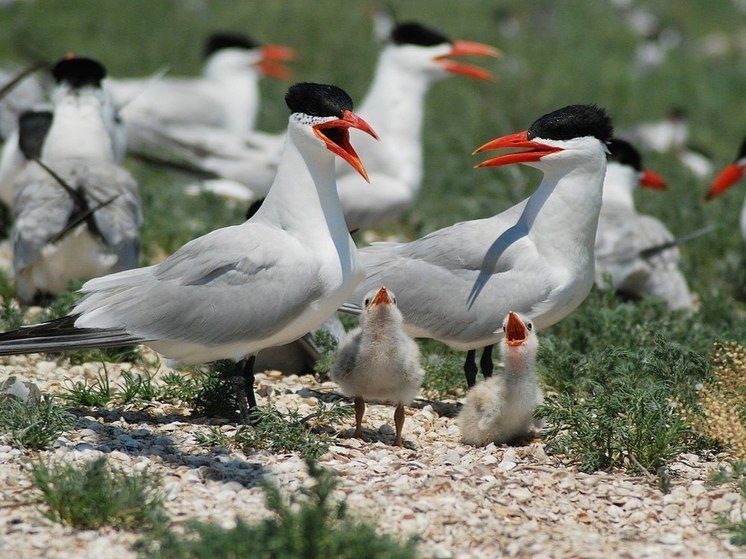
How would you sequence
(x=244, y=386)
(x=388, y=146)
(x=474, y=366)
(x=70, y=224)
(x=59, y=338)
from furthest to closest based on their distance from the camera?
(x=388, y=146) → (x=70, y=224) → (x=474, y=366) → (x=244, y=386) → (x=59, y=338)

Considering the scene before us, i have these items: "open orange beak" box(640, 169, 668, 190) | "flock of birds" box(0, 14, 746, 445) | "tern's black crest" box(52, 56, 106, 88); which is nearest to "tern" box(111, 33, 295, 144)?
"tern's black crest" box(52, 56, 106, 88)

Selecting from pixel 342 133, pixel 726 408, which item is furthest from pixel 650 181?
pixel 342 133

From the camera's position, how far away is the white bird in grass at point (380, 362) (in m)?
4.54

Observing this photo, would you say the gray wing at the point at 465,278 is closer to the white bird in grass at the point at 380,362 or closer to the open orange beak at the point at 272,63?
the white bird in grass at the point at 380,362

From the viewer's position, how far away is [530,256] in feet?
16.5

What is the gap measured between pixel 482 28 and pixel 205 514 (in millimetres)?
14569

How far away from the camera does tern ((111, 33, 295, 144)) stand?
10500 mm

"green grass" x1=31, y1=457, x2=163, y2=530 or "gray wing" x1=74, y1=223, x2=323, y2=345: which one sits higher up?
"gray wing" x1=74, y1=223, x2=323, y2=345

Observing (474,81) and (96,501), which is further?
(474,81)

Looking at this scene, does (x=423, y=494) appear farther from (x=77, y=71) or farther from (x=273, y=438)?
(x=77, y=71)

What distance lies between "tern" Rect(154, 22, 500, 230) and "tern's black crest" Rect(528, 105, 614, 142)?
2923mm

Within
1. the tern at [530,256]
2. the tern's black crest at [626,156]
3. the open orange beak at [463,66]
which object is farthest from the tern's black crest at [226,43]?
the tern at [530,256]

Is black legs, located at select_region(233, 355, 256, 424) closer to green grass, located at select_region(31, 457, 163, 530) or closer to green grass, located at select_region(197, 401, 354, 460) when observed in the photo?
green grass, located at select_region(197, 401, 354, 460)

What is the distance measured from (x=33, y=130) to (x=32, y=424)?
3730 mm
